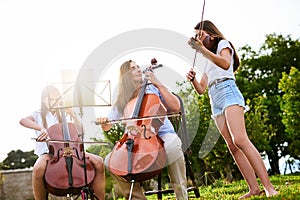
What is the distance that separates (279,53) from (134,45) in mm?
16039

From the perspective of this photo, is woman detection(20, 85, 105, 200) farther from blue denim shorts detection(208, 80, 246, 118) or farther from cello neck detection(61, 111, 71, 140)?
blue denim shorts detection(208, 80, 246, 118)

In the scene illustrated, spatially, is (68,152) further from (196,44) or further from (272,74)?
(272,74)

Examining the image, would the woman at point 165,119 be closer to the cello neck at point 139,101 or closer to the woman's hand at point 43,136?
the cello neck at point 139,101

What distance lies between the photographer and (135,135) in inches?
151

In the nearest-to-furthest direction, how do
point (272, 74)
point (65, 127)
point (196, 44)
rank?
point (196, 44) < point (65, 127) < point (272, 74)

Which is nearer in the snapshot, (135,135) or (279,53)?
(135,135)

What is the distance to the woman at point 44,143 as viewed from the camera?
Answer: 157 inches

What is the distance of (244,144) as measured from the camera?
3770 mm

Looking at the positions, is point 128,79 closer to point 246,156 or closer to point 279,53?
point 246,156

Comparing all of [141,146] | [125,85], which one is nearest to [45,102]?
[125,85]

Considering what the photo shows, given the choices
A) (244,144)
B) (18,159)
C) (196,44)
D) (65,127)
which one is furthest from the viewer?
(18,159)

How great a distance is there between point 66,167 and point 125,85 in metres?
0.84

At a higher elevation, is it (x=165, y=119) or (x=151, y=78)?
(x=151, y=78)

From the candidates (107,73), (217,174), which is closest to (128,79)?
(107,73)
